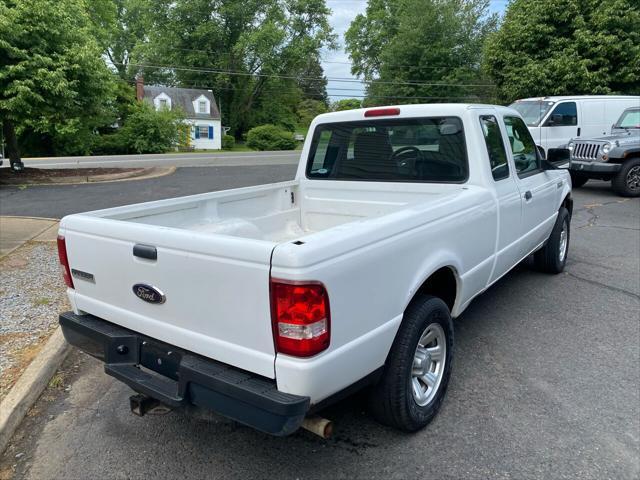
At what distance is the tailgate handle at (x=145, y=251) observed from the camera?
7.87ft

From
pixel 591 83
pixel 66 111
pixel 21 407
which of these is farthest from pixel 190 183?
pixel 591 83

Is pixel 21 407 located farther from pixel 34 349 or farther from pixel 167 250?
pixel 167 250

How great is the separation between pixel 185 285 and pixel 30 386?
1.75 metres

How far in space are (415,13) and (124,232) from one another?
44.8 metres

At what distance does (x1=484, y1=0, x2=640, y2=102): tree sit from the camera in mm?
20156

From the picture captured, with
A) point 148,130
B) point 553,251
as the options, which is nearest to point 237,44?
point 148,130

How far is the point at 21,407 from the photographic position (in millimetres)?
3115

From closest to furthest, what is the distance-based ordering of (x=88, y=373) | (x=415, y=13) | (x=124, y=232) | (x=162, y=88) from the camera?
1. (x=124, y=232)
2. (x=88, y=373)
3. (x=415, y=13)
4. (x=162, y=88)

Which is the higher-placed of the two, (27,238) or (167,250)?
(167,250)

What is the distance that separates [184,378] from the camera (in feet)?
7.56

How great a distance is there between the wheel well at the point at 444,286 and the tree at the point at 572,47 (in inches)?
826

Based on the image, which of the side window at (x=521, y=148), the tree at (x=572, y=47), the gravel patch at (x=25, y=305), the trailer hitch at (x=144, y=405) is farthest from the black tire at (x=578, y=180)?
the trailer hitch at (x=144, y=405)

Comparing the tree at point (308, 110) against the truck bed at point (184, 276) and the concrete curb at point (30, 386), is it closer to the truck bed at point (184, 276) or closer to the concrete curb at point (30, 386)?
the concrete curb at point (30, 386)

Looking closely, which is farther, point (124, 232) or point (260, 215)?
point (260, 215)
